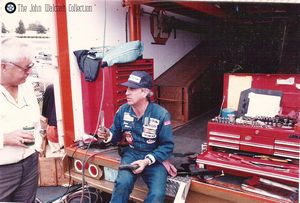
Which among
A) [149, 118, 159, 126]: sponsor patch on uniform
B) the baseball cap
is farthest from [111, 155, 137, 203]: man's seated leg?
the baseball cap

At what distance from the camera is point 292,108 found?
2.40m

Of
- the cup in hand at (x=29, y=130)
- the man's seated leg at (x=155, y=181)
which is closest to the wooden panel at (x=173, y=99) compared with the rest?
the man's seated leg at (x=155, y=181)

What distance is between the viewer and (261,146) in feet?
7.08

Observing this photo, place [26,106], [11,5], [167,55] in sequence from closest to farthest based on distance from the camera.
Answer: [26,106] → [11,5] → [167,55]

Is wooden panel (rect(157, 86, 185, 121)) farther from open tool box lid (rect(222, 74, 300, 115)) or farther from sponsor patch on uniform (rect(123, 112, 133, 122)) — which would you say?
sponsor patch on uniform (rect(123, 112, 133, 122))

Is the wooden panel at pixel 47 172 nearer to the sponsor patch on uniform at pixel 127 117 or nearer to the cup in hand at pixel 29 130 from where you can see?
the sponsor patch on uniform at pixel 127 117

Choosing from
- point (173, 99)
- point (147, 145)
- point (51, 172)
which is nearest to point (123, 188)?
point (147, 145)

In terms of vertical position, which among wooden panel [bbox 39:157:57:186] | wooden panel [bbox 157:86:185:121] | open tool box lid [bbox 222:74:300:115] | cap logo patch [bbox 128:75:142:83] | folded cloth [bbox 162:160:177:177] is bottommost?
wooden panel [bbox 39:157:57:186]

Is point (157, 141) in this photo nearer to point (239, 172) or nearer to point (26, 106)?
point (239, 172)

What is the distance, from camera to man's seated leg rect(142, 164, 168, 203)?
7.07 feet

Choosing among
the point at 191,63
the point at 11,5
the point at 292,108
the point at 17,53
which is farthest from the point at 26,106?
the point at 191,63

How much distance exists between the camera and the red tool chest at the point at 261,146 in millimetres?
2023

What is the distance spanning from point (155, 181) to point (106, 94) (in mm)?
1119

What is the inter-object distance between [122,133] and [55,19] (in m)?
1.19
